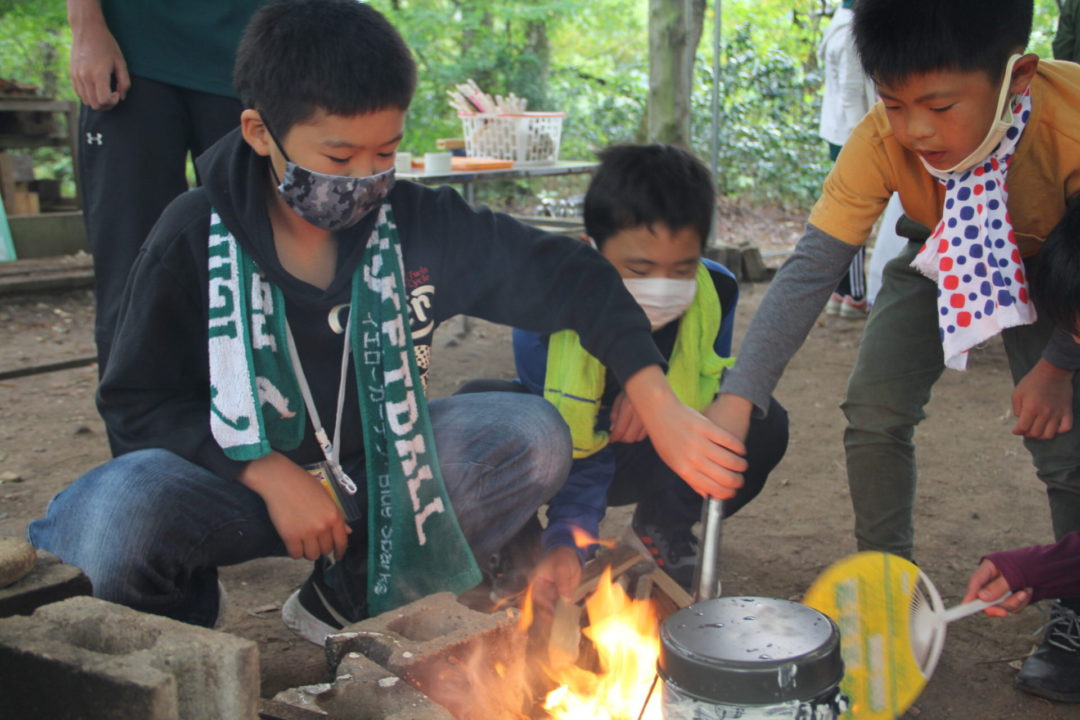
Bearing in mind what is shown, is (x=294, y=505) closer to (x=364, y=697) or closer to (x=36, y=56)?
(x=364, y=697)

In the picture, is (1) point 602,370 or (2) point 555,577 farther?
(1) point 602,370

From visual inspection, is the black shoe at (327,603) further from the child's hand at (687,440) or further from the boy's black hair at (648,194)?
the boy's black hair at (648,194)

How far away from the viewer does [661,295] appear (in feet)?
8.70

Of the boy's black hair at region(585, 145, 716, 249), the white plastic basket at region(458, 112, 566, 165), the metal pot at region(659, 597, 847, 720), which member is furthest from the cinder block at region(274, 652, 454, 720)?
the white plastic basket at region(458, 112, 566, 165)

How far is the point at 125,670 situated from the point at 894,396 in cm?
188

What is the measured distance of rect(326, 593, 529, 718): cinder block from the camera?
167 centimetres

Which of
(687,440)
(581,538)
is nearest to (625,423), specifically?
(581,538)

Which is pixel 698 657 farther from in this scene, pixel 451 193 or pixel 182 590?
pixel 451 193

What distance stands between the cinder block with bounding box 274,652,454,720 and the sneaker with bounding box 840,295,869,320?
5.01 metres

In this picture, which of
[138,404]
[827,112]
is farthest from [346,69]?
[827,112]

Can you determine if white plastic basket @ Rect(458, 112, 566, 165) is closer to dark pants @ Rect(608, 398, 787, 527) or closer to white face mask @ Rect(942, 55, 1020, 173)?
dark pants @ Rect(608, 398, 787, 527)

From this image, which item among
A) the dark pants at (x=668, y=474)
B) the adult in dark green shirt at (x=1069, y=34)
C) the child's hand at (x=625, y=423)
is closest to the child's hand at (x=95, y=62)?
the dark pants at (x=668, y=474)

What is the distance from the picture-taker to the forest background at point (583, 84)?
469 inches

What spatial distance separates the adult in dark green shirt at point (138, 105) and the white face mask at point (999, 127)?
1.91 m
